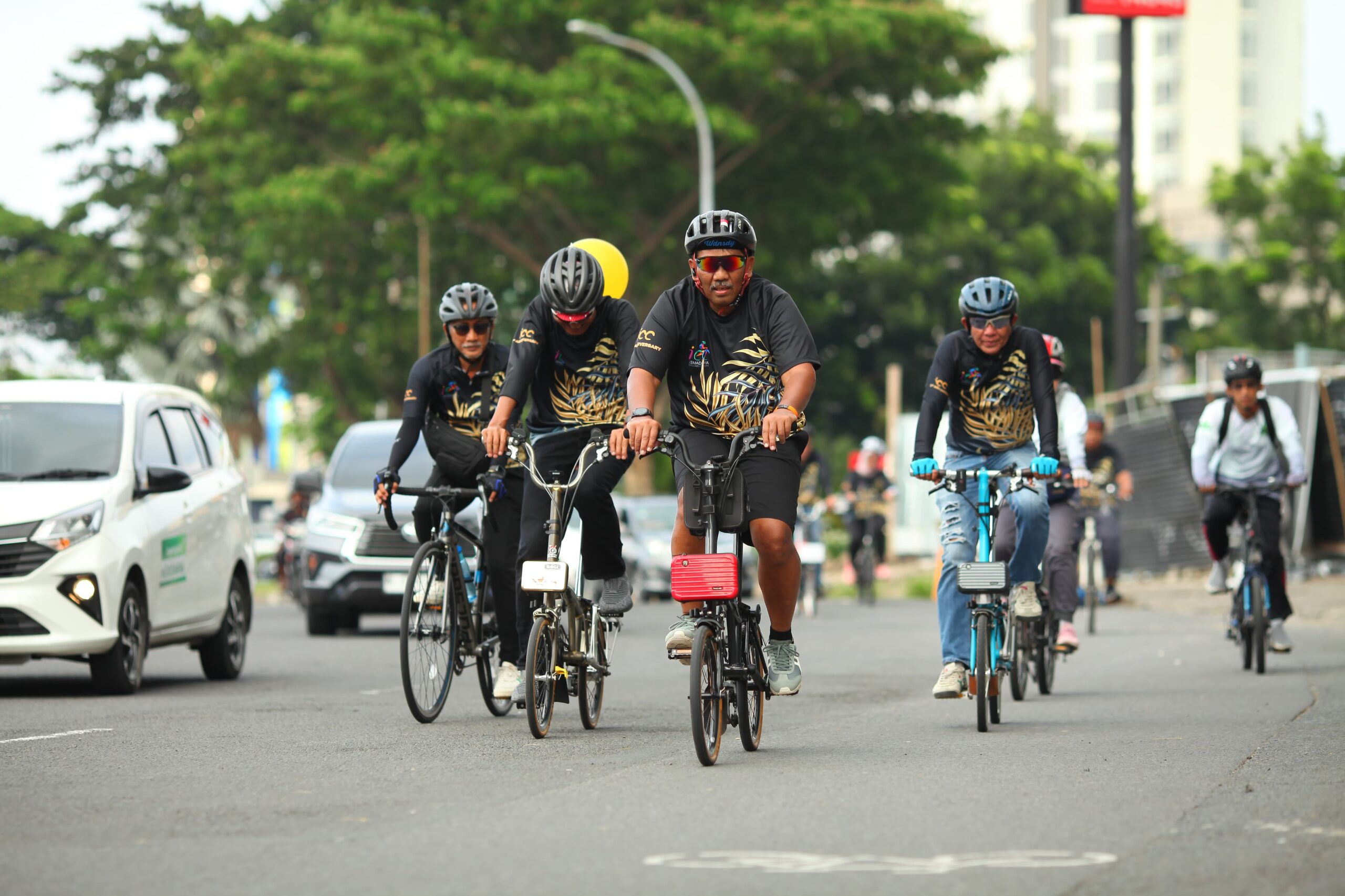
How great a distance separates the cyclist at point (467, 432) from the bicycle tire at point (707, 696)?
196 centimetres

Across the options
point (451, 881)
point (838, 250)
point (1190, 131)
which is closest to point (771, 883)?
point (451, 881)

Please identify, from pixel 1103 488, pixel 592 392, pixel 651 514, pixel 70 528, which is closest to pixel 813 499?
pixel 651 514

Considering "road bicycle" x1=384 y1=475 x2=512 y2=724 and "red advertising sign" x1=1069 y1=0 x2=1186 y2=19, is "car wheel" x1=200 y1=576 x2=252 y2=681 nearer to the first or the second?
"road bicycle" x1=384 y1=475 x2=512 y2=724

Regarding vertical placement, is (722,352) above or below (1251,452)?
above

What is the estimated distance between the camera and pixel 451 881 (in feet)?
17.1

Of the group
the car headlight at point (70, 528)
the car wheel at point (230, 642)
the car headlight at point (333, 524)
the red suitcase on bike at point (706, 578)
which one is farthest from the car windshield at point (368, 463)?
the red suitcase on bike at point (706, 578)

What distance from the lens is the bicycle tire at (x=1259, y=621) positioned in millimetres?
12359

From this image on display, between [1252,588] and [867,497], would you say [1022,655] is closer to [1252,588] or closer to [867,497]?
[1252,588]

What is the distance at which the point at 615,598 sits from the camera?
29.2ft

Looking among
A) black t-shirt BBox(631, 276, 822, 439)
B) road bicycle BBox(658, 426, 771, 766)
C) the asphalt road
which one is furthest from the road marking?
black t-shirt BBox(631, 276, 822, 439)

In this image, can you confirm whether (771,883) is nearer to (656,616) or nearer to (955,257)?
(656,616)

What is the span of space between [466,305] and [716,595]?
2.88 m

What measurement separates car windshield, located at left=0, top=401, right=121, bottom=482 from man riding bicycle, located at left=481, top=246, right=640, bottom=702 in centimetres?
355

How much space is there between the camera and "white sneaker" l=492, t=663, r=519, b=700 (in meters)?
9.50
